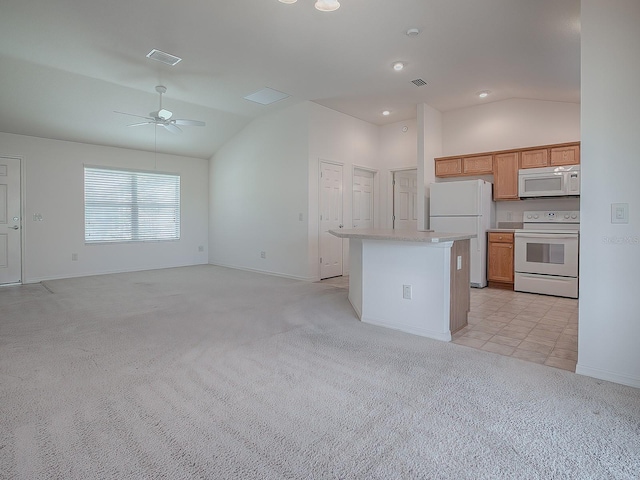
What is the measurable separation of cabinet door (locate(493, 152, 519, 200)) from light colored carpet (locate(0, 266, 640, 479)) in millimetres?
3463

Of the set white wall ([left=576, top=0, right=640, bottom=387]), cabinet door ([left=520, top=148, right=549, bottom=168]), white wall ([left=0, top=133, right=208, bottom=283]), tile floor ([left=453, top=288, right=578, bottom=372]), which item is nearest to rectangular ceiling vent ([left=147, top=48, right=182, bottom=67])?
white wall ([left=0, top=133, right=208, bottom=283])

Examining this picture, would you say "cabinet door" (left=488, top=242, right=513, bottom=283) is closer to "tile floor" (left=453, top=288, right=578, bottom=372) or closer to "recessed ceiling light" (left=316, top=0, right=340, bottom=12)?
"tile floor" (left=453, top=288, right=578, bottom=372)

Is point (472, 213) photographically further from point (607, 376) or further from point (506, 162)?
point (607, 376)

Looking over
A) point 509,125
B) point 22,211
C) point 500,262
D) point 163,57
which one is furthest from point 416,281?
point 22,211

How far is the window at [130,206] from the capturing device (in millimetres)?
6867

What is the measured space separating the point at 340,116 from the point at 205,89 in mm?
2392

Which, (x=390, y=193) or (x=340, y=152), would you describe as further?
(x=390, y=193)

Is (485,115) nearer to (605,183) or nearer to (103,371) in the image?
(605,183)

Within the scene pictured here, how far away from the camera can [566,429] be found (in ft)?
5.96

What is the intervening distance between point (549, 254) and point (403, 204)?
3.06 metres

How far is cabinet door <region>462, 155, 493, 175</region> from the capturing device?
5797mm

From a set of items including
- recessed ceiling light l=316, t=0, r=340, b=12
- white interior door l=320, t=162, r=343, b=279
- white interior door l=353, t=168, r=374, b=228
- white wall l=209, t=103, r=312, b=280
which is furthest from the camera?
white interior door l=353, t=168, r=374, b=228

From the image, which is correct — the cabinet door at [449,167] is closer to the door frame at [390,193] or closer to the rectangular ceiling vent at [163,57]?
the door frame at [390,193]

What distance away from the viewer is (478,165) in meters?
5.91
